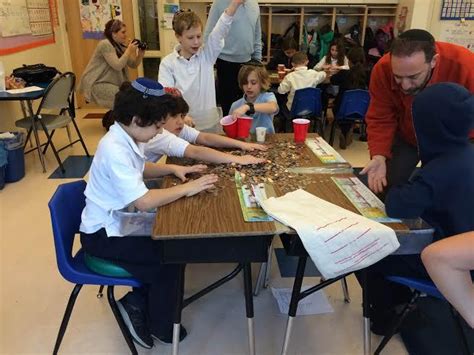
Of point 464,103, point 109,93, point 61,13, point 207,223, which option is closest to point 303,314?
point 207,223

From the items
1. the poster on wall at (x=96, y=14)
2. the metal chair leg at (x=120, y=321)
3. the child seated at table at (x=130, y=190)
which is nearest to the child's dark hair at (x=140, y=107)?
the child seated at table at (x=130, y=190)

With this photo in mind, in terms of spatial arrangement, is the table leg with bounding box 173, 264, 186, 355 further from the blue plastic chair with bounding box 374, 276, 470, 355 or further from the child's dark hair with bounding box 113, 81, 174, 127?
the blue plastic chair with bounding box 374, 276, 470, 355

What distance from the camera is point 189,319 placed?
77.9 inches

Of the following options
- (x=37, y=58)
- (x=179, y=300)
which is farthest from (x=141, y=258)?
(x=37, y=58)

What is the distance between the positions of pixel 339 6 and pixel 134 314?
5.84m

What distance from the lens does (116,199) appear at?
4.94 ft

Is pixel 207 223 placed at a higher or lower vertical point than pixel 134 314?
higher

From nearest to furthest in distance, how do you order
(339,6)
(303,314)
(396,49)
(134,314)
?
(396,49) < (134,314) < (303,314) < (339,6)

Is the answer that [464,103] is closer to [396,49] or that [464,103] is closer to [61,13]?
[396,49]

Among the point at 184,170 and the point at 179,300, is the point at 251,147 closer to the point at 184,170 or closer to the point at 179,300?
the point at 184,170

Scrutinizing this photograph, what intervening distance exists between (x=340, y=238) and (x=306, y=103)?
2953 millimetres

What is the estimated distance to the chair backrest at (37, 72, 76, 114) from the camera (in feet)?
11.8

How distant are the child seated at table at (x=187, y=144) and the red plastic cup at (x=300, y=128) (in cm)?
20

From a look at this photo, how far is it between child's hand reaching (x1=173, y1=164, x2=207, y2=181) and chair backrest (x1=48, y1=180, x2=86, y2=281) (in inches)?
15.5
